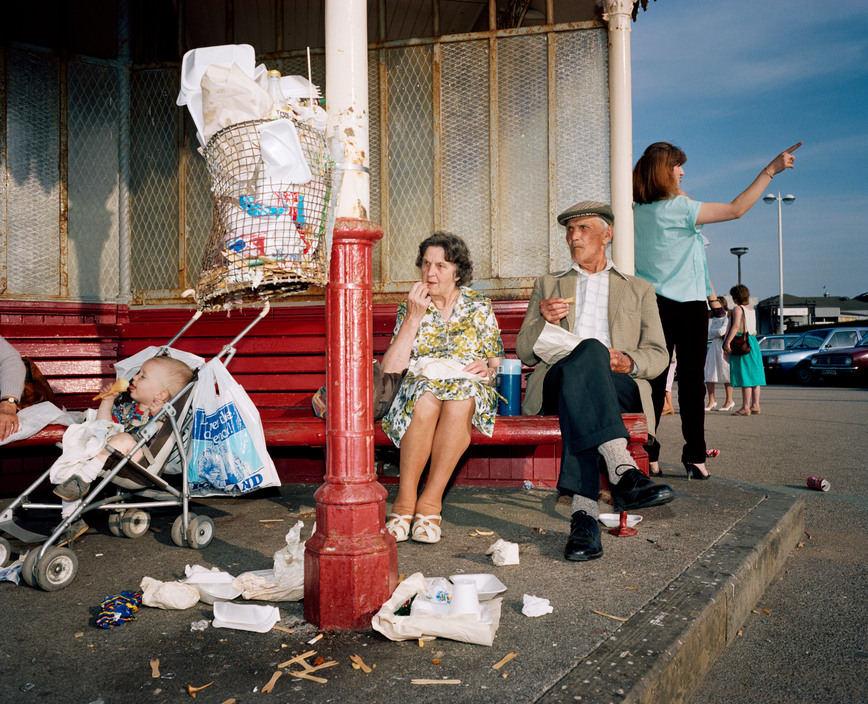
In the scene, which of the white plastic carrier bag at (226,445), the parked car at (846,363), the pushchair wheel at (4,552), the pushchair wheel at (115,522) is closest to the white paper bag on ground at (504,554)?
the white plastic carrier bag at (226,445)

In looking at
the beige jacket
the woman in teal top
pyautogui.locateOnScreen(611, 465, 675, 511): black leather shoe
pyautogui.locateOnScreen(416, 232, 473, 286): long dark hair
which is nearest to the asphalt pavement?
pyautogui.locateOnScreen(611, 465, 675, 511): black leather shoe

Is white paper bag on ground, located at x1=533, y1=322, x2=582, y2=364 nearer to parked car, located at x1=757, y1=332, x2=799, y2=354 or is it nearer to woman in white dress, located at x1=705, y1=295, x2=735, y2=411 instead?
woman in white dress, located at x1=705, y1=295, x2=735, y2=411

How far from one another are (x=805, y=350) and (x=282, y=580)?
78.3ft

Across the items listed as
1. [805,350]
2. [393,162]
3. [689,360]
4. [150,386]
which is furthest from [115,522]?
[805,350]

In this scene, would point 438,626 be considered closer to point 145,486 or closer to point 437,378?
point 437,378

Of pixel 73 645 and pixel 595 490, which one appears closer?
pixel 73 645

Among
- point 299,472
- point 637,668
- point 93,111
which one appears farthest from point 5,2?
point 637,668

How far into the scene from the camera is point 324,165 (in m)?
2.65

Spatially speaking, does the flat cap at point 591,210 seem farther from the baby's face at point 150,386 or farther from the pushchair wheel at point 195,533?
the pushchair wheel at point 195,533

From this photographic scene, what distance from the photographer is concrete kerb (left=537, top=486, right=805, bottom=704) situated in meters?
2.10

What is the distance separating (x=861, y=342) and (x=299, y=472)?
2091 centimetres

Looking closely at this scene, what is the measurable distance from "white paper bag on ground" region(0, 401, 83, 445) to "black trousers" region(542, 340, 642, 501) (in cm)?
305

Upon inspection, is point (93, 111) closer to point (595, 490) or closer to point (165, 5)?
point (165, 5)

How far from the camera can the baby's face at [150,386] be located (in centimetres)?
408
